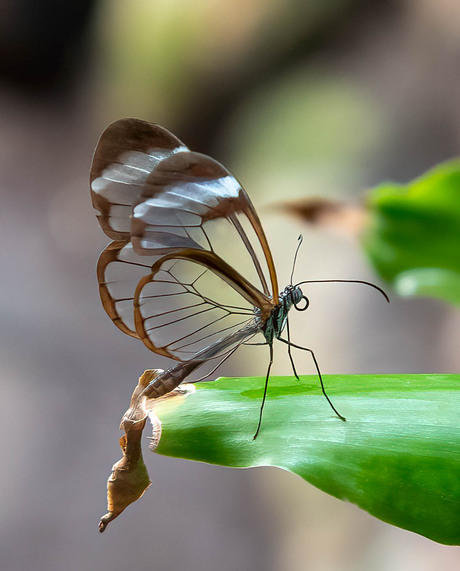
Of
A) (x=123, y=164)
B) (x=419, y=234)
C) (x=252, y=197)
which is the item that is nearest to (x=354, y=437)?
(x=123, y=164)

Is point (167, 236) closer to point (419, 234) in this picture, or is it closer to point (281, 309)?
point (281, 309)

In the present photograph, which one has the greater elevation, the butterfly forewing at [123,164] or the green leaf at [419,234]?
the butterfly forewing at [123,164]

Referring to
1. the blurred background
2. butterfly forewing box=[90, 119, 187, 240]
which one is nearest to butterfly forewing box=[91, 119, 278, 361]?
butterfly forewing box=[90, 119, 187, 240]

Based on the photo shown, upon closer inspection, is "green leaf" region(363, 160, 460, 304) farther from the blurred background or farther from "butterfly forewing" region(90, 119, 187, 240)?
the blurred background

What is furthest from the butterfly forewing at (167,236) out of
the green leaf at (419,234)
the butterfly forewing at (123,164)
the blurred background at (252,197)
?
the blurred background at (252,197)

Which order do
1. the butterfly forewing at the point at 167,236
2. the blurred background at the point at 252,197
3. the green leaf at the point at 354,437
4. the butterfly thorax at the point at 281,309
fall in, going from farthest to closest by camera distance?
1. the blurred background at the point at 252,197
2. the butterfly thorax at the point at 281,309
3. the butterfly forewing at the point at 167,236
4. the green leaf at the point at 354,437

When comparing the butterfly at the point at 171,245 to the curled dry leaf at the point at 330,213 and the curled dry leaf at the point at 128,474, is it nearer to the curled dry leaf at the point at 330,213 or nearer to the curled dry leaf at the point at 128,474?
the curled dry leaf at the point at 128,474

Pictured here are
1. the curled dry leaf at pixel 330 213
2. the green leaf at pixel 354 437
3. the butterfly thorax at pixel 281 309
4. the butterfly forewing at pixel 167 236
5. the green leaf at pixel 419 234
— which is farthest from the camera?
the curled dry leaf at pixel 330 213

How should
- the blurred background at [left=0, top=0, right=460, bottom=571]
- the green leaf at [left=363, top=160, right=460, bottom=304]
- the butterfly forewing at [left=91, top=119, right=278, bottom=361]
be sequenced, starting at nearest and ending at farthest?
the butterfly forewing at [left=91, top=119, right=278, bottom=361], the green leaf at [left=363, top=160, right=460, bottom=304], the blurred background at [left=0, top=0, right=460, bottom=571]
